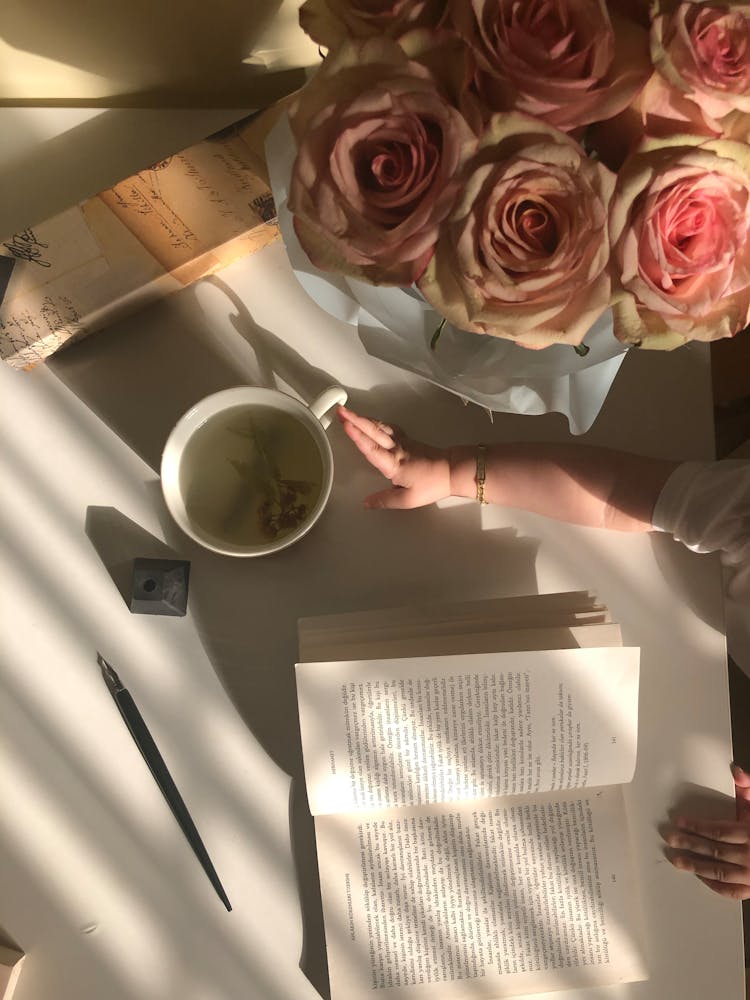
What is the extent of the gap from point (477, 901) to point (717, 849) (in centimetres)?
22

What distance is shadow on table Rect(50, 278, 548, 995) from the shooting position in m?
0.69

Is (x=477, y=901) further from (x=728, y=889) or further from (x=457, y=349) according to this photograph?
(x=457, y=349)

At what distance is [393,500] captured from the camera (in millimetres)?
687

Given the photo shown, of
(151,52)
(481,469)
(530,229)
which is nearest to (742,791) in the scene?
(481,469)

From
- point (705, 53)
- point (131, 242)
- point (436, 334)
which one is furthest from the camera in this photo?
point (131, 242)

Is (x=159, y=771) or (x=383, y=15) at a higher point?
(x=383, y=15)

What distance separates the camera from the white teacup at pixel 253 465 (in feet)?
2.11

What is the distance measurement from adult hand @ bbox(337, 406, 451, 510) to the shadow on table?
0.02m

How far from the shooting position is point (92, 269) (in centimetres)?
63

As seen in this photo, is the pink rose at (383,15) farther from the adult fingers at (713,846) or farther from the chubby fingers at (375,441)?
the adult fingers at (713,846)

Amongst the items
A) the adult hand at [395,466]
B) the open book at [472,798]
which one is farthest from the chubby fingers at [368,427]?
the open book at [472,798]

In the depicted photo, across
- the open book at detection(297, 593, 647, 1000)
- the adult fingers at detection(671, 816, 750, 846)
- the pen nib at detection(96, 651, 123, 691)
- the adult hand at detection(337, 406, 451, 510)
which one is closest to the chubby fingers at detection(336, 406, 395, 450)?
the adult hand at detection(337, 406, 451, 510)

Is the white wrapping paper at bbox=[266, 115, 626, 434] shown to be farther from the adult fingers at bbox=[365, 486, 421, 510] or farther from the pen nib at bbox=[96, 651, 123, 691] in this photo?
the pen nib at bbox=[96, 651, 123, 691]

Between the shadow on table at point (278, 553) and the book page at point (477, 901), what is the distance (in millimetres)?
37
